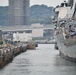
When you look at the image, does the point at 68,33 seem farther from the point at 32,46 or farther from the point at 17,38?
the point at 17,38

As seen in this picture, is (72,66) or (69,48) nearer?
(72,66)

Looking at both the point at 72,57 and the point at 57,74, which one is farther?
the point at 72,57

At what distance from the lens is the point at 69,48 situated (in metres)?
54.8

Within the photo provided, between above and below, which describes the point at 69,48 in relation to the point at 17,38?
above

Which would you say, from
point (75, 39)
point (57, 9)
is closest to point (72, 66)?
point (75, 39)

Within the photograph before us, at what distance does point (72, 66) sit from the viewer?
48.2 m

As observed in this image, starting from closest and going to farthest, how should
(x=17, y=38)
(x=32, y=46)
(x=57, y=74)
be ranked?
(x=57, y=74) < (x=32, y=46) < (x=17, y=38)

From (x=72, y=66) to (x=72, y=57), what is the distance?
5916 millimetres

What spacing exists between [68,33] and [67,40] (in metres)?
1.97

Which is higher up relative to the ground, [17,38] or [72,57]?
[72,57]

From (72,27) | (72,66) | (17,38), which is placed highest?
(72,27)

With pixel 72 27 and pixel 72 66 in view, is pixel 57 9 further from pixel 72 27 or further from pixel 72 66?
pixel 72 66

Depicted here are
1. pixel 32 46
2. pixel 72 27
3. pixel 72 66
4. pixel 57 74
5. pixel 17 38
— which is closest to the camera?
pixel 57 74

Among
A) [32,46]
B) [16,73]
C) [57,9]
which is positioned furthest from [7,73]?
[32,46]
